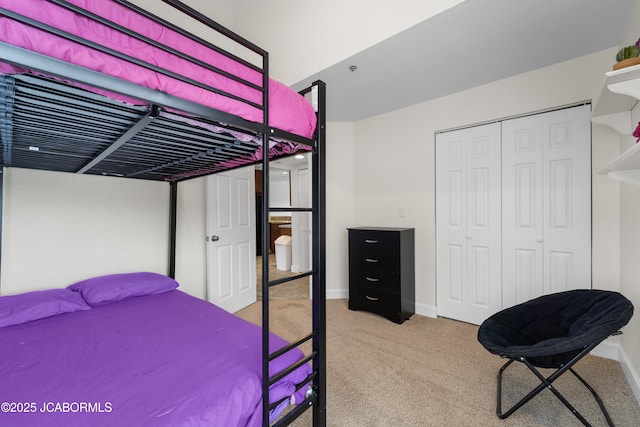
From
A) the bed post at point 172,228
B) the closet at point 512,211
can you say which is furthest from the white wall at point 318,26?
the bed post at point 172,228

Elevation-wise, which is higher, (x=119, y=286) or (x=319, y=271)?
(x=319, y=271)

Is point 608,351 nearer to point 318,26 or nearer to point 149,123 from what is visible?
point 149,123

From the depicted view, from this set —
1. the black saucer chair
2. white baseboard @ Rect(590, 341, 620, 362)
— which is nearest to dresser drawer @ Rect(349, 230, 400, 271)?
the black saucer chair

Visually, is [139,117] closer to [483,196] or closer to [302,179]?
[483,196]

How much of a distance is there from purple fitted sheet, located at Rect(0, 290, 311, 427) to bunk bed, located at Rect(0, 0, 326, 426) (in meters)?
0.01

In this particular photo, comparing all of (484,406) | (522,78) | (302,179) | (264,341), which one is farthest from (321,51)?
(302,179)

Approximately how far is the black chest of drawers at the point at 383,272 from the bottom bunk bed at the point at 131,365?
1812 millimetres

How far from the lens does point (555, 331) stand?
1.74 m

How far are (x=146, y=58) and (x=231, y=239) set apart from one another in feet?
8.30

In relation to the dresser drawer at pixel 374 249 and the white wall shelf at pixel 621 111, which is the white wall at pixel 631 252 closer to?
the white wall shelf at pixel 621 111

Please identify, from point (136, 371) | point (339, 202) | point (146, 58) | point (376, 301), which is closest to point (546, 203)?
point (376, 301)

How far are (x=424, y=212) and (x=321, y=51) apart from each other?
1997mm

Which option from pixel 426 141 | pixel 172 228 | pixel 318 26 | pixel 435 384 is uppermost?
pixel 318 26

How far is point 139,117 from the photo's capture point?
1.08 m
